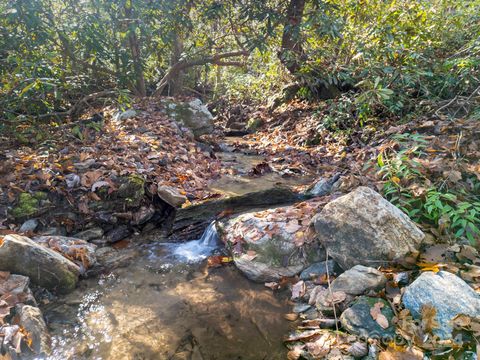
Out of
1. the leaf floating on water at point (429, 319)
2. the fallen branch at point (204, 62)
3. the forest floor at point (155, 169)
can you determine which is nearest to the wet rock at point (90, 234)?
the forest floor at point (155, 169)

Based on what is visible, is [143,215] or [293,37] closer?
[143,215]

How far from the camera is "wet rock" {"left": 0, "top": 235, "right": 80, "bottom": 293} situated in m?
3.43

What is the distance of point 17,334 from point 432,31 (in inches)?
307

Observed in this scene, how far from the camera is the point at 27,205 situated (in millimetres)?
4402

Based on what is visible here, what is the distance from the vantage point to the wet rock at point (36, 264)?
135 inches

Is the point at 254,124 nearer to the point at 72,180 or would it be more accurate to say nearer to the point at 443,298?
the point at 72,180

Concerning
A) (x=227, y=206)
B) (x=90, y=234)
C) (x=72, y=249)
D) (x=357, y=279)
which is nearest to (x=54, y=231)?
(x=90, y=234)

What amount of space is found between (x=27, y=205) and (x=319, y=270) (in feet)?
11.8

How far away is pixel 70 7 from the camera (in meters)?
8.09

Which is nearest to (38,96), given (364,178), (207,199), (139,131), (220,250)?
(139,131)

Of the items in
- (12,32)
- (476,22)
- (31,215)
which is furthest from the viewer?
(476,22)

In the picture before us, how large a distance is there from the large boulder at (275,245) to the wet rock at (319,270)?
6 cm

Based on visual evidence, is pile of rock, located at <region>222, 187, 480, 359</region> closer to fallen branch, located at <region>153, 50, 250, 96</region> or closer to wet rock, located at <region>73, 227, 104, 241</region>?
wet rock, located at <region>73, 227, 104, 241</region>

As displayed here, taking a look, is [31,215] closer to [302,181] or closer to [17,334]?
[17,334]
